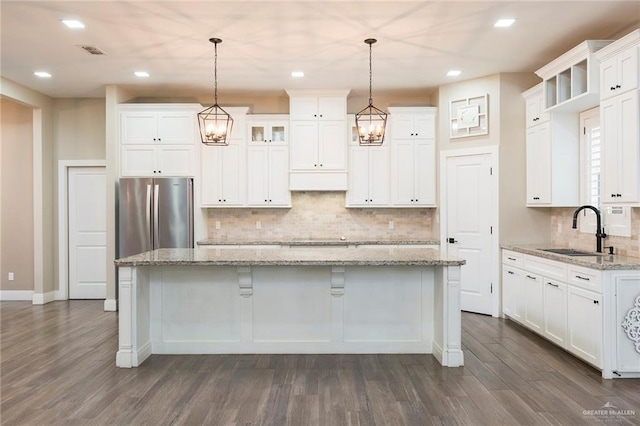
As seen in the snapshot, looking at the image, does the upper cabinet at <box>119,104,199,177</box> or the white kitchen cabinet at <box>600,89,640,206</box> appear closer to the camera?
the white kitchen cabinet at <box>600,89,640,206</box>

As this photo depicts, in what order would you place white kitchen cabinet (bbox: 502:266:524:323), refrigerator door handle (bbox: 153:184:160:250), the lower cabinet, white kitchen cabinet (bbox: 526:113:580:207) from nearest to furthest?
the lower cabinet → white kitchen cabinet (bbox: 526:113:580:207) → white kitchen cabinet (bbox: 502:266:524:323) → refrigerator door handle (bbox: 153:184:160:250)

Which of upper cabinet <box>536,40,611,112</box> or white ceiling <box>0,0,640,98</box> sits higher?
white ceiling <box>0,0,640,98</box>

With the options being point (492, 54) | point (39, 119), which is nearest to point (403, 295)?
point (492, 54)

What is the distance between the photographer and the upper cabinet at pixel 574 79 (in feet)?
12.7

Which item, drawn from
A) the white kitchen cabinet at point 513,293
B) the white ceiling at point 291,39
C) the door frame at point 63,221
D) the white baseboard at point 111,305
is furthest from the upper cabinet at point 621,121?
the door frame at point 63,221

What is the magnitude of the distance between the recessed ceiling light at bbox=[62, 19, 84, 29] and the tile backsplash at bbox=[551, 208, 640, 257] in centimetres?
537

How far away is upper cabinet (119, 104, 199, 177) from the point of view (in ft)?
19.3

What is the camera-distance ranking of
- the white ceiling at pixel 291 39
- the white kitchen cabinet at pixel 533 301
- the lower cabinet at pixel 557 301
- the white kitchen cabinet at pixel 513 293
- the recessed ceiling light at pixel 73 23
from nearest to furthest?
the lower cabinet at pixel 557 301 → the white ceiling at pixel 291 39 → the recessed ceiling light at pixel 73 23 → the white kitchen cabinet at pixel 533 301 → the white kitchen cabinet at pixel 513 293

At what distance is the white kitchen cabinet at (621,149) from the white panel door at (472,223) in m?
1.71

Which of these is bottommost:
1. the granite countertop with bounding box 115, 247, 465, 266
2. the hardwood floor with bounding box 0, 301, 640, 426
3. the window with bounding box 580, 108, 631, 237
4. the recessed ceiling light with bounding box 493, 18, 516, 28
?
the hardwood floor with bounding box 0, 301, 640, 426

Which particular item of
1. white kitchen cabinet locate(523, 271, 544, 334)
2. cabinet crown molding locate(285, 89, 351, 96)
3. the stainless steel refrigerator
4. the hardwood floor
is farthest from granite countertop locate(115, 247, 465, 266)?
cabinet crown molding locate(285, 89, 351, 96)

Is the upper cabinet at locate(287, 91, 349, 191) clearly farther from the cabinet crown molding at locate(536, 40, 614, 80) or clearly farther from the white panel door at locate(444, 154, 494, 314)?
the cabinet crown molding at locate(536, 40, 614, 80)

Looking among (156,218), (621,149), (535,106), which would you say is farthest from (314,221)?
(621,149)

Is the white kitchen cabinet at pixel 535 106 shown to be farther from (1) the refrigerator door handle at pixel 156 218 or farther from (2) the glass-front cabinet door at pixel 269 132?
(1) the refrigerator door handle at pixel 156 218
